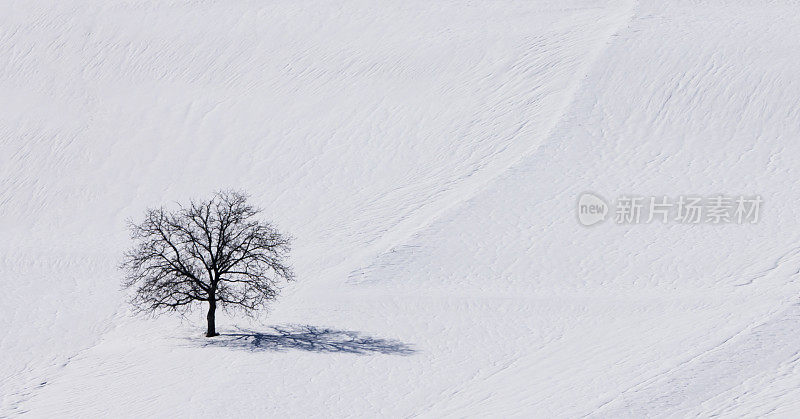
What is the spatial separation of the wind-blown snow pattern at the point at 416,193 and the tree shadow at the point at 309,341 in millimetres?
92

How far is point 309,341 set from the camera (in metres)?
24.5

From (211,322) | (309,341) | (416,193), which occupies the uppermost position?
(416,193)

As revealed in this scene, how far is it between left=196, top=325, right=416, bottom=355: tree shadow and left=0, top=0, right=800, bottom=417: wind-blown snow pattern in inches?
3.6

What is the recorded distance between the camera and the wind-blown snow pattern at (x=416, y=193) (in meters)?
21.5

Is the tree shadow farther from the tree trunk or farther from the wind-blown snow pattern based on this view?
the tree trunk

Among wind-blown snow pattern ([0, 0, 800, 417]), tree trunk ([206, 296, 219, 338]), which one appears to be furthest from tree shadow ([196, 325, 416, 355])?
tree trunk ([206, 296, 219, 338])

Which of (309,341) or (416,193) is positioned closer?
(309,341)

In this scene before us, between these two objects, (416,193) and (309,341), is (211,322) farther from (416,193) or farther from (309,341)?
(416,193)

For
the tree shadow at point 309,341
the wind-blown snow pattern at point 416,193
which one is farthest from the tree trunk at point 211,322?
the wind-blown snow pattern at point 416,193

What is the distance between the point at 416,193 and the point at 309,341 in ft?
40.3

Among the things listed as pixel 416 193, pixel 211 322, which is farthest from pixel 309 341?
pixel 416 193

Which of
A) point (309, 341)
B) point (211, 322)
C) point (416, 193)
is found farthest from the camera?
point (416, 193)

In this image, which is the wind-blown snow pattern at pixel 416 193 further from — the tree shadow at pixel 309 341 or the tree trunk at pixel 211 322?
the tree trunk at pixel 211 322

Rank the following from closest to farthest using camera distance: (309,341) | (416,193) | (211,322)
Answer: (309,341) → (211,322) → (416,193)
